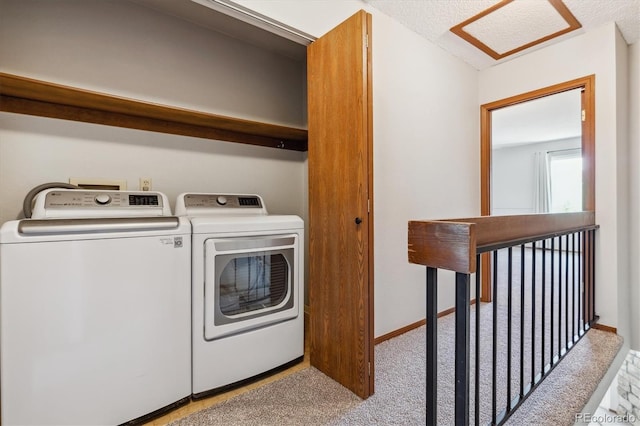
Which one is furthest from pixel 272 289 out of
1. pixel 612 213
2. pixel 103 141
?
pixel 612 213

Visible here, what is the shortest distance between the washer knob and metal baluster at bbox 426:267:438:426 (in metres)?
1.56

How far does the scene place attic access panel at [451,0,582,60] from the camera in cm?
204

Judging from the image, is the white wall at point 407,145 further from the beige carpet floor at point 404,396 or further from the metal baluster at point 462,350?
the metal baluster at point 462,350

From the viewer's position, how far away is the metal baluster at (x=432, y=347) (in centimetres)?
92

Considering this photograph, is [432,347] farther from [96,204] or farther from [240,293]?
[96,204]

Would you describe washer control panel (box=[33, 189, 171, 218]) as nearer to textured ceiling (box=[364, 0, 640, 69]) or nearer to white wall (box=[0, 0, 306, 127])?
white wall (box=[0, 0, 306, 127])

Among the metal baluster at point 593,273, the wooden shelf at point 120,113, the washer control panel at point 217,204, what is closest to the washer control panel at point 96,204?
the washer control panel at point 217,204

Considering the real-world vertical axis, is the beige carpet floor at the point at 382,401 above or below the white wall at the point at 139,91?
below

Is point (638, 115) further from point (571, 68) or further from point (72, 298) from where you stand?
point (72, 298)

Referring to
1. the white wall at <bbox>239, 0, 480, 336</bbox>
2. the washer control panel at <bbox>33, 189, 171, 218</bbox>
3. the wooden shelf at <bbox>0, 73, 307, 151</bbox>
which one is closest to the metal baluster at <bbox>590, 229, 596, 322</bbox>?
the white wall at <bbox>239, 0, 480, 336</bbox>

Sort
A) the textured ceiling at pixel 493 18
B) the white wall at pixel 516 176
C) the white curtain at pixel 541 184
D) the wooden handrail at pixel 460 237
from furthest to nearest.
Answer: the white wall at pixel 516 176 < the white curtain at pixel 541 184 < the textured ceiling at pixel 493 18 < the wooden handrail at pixel 460 237

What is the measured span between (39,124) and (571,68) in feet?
12.6

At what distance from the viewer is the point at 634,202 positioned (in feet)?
7.87

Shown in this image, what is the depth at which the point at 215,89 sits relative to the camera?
90.4 inches
